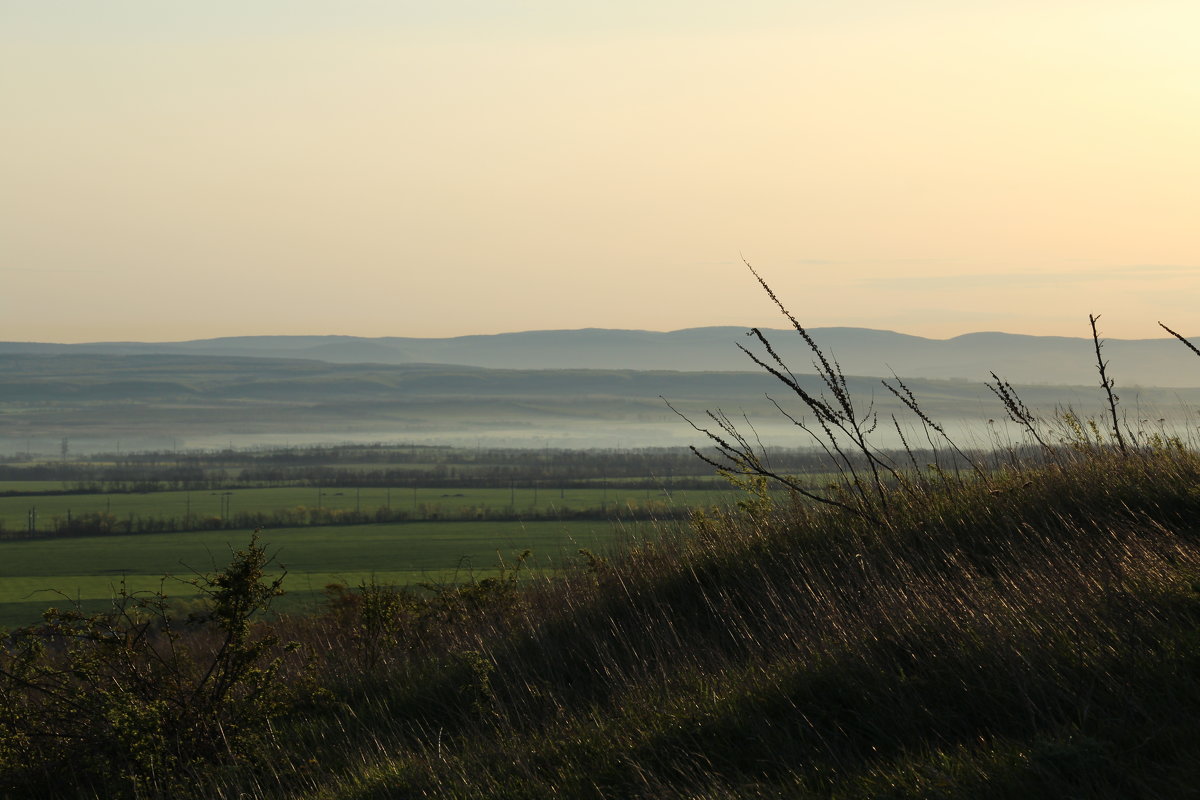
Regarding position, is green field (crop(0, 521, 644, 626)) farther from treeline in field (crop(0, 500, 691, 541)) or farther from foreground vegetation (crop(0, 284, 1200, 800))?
foreground vegetation (crop(0, 284, 1200, 800))

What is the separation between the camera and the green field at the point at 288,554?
59534 mm

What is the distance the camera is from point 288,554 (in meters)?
76.1

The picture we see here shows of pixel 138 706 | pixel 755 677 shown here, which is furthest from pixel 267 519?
pixel 755 677

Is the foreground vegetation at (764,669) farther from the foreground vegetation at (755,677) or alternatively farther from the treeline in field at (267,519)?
the treeline in field at (267,519)

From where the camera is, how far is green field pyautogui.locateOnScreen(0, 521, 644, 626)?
5953cm

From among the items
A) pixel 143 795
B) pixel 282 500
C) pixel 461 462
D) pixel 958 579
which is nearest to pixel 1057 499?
pixel 958 579

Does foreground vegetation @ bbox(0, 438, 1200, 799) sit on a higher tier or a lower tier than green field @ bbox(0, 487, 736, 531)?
higher

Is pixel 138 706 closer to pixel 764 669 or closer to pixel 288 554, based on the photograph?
pixel 764 669

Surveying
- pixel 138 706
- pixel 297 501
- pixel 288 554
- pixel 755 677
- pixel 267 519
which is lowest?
pixel 297 501

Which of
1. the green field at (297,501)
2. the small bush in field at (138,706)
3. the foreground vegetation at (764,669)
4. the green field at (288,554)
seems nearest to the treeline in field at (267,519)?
the green field at (297,501)

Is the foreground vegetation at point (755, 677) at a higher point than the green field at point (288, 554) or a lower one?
higher

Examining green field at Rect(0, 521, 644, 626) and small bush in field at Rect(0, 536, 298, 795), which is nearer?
small bush in field at Rect(0, 536, 298, 795)

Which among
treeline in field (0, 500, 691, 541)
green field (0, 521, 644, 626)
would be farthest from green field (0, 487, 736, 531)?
green field (0, 521, 644, 626)

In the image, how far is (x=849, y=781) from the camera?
4.71 metres
